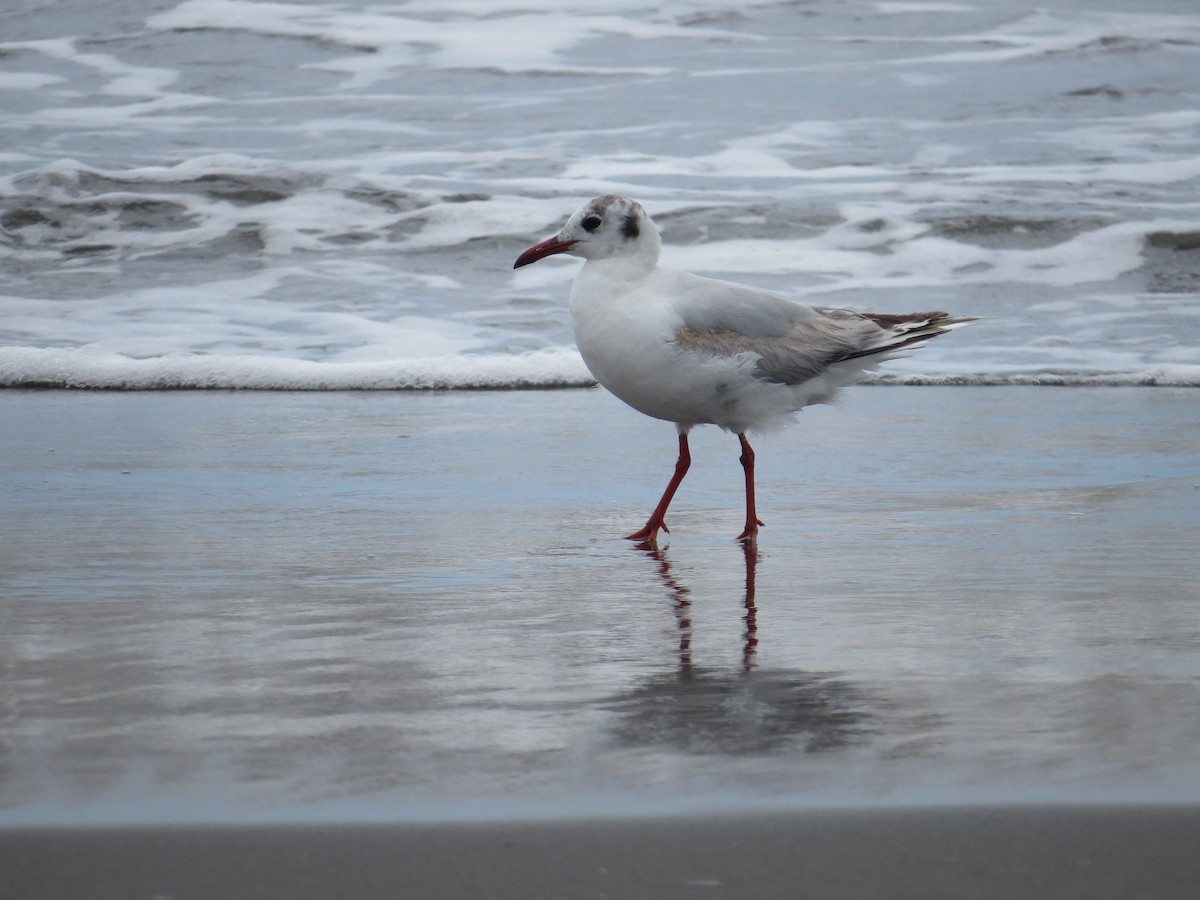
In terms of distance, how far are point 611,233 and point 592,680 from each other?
7.90 feet

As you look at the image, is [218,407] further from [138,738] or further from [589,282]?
[138,738]

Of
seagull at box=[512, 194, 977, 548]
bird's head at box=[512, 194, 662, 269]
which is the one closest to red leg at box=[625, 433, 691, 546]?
seagull at box=[512, 194, 977, 548]

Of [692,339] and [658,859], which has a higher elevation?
[692,339]

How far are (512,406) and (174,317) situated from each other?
9.73 feet

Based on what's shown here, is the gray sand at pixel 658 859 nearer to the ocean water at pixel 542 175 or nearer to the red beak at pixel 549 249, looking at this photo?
the red beak at pixel 549 249

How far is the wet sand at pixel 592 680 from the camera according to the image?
1859 mm

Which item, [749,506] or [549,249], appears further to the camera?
[549,249]

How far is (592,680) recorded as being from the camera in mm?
2611

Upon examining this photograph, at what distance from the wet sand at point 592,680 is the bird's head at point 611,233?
0.75 metres

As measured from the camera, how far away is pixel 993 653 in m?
2.81

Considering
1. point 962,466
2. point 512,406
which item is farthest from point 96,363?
point 962,466

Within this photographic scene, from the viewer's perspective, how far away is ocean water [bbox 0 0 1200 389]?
8492 mm

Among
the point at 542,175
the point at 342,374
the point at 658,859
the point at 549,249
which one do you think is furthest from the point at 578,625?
the point at 542,175

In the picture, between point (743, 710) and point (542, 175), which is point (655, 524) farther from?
point (542, 175)
